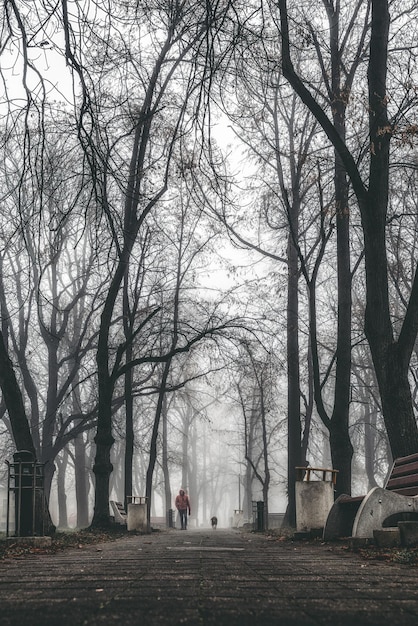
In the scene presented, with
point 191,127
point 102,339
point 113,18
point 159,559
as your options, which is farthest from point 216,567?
point 102,339

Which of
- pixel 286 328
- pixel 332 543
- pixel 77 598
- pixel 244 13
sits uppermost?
pixel 244 13

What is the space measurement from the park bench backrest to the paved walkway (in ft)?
6.51

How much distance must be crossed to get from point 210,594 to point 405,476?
4.93 m

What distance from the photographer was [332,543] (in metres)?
9.42

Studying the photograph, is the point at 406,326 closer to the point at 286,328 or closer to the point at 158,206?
the point at 286,328

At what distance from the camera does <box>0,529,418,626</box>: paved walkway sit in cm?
291

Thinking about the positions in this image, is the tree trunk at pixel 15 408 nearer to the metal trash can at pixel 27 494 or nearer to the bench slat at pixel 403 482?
the metal trash can at pixel 27 494

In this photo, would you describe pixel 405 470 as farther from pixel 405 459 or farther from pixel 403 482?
pixel 405 459

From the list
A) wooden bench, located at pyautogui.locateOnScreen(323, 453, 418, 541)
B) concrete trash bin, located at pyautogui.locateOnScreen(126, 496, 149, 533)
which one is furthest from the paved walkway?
concrete trash bin, located at pyautogui.locateOnScreen(126, 496, 149, 533)

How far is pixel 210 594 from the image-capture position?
3.69 meters

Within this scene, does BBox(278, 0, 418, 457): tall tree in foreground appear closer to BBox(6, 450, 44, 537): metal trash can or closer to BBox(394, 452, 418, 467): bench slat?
BBox(394, 452, 418, 467): bench slat

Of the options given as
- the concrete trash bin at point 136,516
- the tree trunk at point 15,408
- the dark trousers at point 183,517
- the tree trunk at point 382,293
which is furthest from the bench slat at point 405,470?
the dark trousers at point 183,517

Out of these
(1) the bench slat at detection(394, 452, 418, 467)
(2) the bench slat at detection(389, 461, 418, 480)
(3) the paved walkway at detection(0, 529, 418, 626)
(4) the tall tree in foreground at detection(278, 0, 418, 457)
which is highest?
(4) the tall tree in foreground at detection(278, 0, 418, 457)

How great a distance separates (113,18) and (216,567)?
Answer: 4.82m
